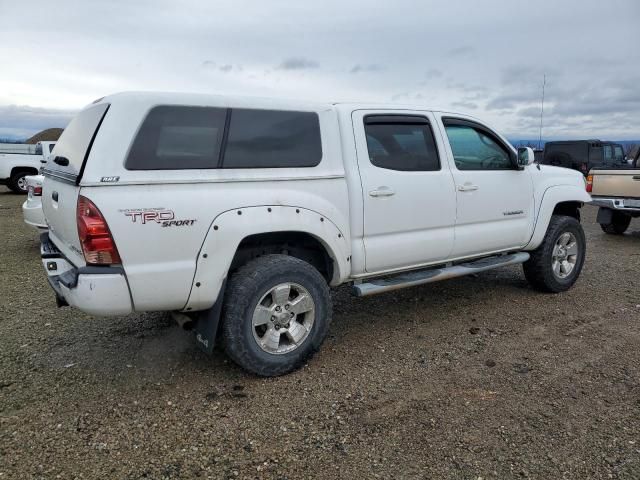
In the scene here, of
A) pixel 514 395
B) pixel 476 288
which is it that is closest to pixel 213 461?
pixel 514 395

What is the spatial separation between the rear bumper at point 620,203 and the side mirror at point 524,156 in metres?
4.52

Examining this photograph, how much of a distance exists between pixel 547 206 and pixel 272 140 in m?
3.22

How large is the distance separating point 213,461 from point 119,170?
5.62 ft

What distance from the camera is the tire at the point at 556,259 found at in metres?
5.34

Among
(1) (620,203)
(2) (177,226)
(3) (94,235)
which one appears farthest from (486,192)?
(1) (620,203)

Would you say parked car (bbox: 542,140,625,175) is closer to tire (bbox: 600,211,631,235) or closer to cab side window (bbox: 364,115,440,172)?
tire (bbox: 600,211,631,235)

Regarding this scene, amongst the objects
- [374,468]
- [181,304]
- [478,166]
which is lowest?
[374,468]

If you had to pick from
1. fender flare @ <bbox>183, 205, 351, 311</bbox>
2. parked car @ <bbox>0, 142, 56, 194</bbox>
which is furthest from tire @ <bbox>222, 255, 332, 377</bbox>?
parked car @ <bbox>0, 142, 56, 194</bbox>

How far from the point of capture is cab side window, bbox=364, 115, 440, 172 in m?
4.00

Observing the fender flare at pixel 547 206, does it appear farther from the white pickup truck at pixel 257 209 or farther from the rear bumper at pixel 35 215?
the rear bumper at pixel 35 215

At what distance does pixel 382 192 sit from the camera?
3906 mm

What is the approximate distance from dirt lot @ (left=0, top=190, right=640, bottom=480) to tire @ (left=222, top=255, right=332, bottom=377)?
0.58 ft

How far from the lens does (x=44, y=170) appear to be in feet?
12.8

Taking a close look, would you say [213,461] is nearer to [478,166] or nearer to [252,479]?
[252,479]
